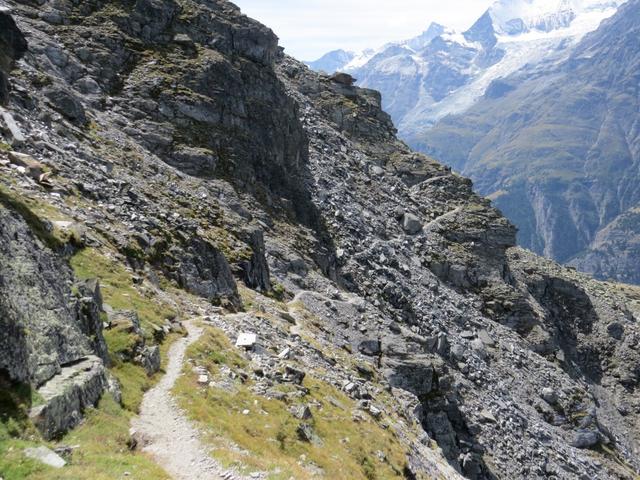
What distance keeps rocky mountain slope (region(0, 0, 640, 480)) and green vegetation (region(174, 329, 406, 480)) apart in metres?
0.19

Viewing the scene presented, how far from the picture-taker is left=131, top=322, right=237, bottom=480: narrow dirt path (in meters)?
23.1

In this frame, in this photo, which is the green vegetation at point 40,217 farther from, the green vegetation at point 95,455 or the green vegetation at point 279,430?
the green vegetation at point 279,430

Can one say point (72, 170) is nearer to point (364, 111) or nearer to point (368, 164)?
point (368, 164)

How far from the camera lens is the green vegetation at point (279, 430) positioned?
26.6m

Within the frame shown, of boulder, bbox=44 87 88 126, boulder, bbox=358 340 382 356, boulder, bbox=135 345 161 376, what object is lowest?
boulder, bbox=358 340 382 356

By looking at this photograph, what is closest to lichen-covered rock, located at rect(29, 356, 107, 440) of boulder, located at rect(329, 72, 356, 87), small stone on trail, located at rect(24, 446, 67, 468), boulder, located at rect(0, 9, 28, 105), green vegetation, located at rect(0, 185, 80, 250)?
small stone on trail, located at rect(24, 446, 67, 468)

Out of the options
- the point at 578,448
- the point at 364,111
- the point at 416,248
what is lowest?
the point at 578,448

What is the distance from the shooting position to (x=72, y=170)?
4934cm

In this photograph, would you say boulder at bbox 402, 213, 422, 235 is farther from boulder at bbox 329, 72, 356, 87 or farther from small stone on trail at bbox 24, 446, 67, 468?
small stone on trail at bbox 24, 446, 67, 468

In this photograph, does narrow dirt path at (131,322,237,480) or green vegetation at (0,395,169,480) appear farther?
narrow dirt path at (131,322,237,480)

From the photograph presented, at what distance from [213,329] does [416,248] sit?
69.7 metres

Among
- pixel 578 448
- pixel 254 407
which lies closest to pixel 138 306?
pixel 254 407

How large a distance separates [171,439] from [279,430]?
7.33 m

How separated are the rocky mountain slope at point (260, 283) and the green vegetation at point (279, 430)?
19cm
